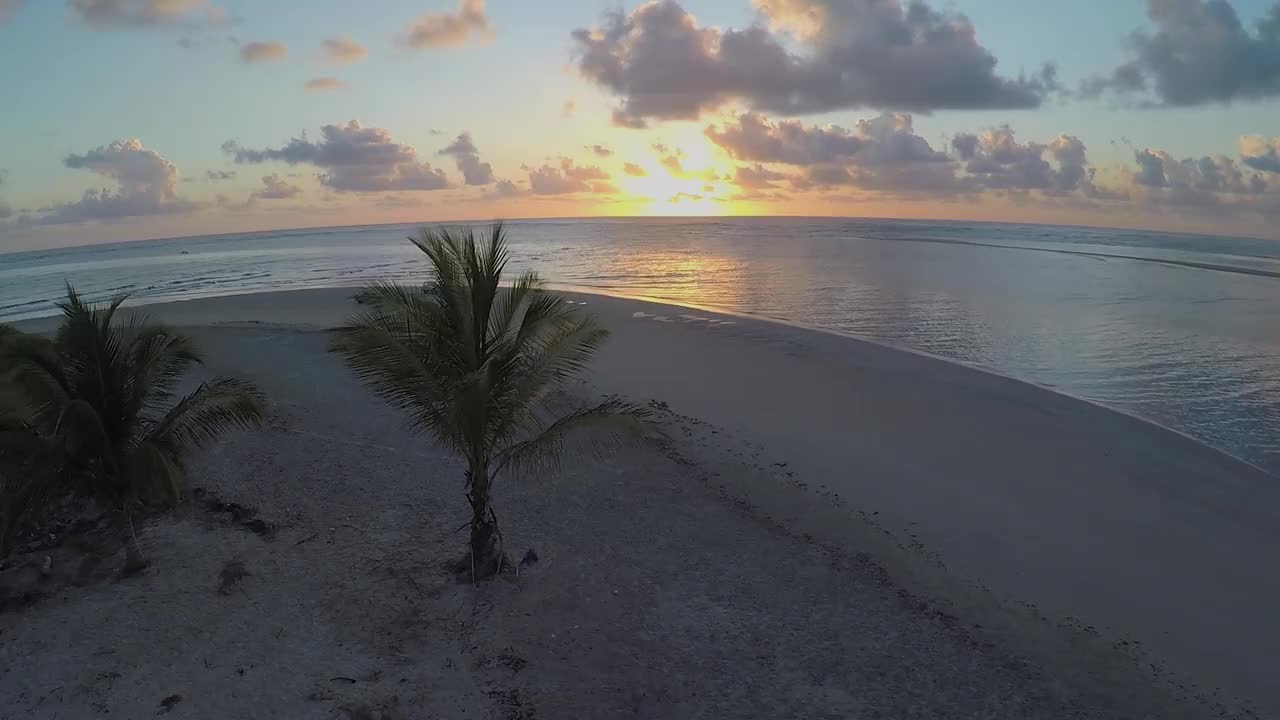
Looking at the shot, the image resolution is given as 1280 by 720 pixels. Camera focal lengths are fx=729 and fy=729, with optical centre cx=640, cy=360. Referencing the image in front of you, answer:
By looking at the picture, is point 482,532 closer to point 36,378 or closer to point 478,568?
point 478,568

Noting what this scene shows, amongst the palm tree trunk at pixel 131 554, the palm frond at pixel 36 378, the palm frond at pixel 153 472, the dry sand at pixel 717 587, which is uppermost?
the palm frond at pixel 36 378

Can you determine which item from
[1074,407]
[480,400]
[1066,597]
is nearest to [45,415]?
[480,400]

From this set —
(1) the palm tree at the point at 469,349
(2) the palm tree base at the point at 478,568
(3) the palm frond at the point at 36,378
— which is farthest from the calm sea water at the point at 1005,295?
(3) the palm frond at the point at 36,378

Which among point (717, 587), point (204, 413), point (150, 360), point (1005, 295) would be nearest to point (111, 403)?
point (150, 360)

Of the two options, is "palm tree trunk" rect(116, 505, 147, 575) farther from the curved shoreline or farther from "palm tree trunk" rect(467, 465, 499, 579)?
the curved shoreline

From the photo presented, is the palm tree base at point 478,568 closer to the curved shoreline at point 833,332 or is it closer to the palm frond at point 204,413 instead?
the palm frond at point 204,413

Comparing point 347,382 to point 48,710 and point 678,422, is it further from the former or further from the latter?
point 48,710

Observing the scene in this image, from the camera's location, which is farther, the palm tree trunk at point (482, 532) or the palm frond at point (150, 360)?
the palm tree trunk at point (482, 532)

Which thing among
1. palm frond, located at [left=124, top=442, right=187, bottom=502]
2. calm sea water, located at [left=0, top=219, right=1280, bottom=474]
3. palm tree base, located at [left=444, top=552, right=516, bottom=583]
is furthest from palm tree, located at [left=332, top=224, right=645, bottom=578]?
calm sea water, located at [left=0, top=219, right=1280, bottom=474]
